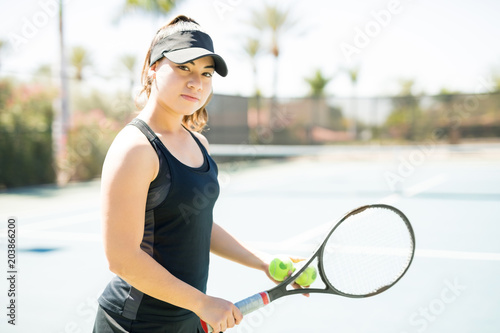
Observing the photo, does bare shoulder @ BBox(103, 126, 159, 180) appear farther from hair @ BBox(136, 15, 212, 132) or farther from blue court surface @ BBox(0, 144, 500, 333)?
blue court surface @ BBox(0, 144, 500, 333)

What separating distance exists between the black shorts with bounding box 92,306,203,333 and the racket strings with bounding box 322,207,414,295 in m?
0.92

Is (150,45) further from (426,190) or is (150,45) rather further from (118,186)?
(426,190)

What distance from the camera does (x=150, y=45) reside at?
67.7 inches

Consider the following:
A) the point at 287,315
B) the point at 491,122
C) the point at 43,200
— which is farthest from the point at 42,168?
the point at 491,122

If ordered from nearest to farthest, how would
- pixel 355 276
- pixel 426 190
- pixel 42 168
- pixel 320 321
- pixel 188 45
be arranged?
pixel 188 45 → pixel 355 276 → pixel 320 321 → pixel 426 190 → pixel 42 168

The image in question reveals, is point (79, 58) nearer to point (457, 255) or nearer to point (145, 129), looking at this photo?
point (457, 255)

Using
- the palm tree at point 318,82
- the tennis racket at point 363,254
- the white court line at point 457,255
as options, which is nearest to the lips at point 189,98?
the tennis racket at point 363,254

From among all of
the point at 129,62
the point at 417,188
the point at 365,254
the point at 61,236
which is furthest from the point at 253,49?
the point at 365,254

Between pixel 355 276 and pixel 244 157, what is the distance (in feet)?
55.1

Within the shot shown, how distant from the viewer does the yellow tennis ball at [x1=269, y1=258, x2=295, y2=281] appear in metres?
2.02

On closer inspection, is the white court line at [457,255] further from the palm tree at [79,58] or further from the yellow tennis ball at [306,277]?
the palm tree at [79,58]

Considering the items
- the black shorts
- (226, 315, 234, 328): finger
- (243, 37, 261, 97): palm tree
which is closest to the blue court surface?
the black shorts

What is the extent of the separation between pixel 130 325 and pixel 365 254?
1820 mm

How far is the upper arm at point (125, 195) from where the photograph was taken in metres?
1.40
